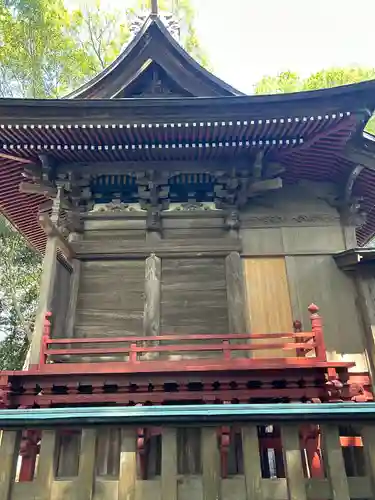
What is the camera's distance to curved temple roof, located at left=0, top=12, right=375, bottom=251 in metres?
6.11

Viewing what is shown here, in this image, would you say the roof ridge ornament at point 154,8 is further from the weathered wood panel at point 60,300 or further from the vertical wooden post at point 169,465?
the vertical wooden post at point 169,465

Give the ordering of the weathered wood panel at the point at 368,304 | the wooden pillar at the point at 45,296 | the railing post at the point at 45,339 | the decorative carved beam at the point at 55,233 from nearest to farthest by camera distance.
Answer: the railing post at the point at 45,339 → the wooden pillar at the point at 45,296 → the decorative carved beam at the point at 55,233 → the weathered wood panel at the point at 368,304

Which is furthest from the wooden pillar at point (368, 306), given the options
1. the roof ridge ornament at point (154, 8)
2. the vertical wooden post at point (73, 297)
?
the roof ridge ornament at point (154, 8)

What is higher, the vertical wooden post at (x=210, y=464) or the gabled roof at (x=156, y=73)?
the gabled roof at (x=156, y=73)

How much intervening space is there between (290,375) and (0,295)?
65.3ft

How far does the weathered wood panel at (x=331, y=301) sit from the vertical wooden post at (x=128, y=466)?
480 centimetres

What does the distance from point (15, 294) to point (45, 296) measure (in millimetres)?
16562

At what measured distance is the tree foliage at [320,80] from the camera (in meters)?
16.8

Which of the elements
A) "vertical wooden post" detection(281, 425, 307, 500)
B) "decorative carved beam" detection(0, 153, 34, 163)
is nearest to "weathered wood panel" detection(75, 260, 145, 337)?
"decorative carved beam" detection(0, 153, 34, 163)

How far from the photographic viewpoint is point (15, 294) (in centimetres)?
2081

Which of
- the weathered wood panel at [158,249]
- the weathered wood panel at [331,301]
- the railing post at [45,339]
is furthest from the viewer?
the weathered wood panel at [158,249]

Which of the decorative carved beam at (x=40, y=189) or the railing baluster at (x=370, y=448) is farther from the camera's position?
the decorative carved beam at (x=40, y=189)

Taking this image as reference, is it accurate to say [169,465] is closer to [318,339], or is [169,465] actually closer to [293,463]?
[293,463]

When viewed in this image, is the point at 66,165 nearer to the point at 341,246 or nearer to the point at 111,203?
the point at 111,203
